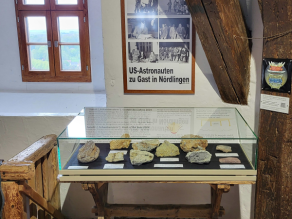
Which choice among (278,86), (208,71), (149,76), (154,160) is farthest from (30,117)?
(278,86)

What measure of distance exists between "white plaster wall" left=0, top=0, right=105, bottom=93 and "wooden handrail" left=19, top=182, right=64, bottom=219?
2.03 m

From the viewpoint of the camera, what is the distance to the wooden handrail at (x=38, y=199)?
1.97 m

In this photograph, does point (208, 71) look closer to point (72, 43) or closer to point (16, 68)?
point (72, 43)

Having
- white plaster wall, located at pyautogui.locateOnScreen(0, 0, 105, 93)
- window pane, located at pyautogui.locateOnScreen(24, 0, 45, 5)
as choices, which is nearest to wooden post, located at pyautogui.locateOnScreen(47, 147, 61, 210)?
white plaster wall, located at pyautogui.locateOnScreen(0, 0, 105, 93)

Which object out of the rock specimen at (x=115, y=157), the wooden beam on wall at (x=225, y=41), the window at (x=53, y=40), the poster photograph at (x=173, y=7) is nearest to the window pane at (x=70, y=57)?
the window at (x=53, y=40)

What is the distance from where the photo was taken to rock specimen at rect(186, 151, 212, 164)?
74.2 inches

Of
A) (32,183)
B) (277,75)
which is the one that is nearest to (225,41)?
(277,75)

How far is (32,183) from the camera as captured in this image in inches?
87.1

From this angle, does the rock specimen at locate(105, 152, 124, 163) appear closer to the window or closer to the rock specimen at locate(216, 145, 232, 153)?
the rock specimen at locate(216, 145, 232, 153)

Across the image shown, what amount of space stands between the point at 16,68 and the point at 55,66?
2.03 feet

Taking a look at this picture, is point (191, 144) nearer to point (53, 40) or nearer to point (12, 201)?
point (12, 201)

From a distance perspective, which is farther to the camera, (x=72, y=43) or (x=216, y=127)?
(x=72, y=43)

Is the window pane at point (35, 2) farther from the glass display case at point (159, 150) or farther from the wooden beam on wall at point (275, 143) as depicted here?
the wooden beam on wall at point (275, 143)

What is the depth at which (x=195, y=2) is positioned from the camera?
2.10 meters
